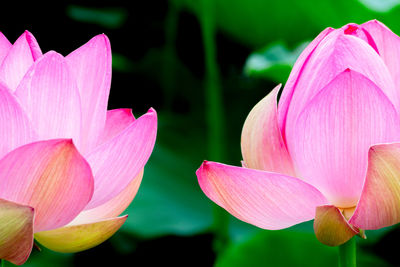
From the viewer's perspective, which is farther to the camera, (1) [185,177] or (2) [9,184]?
(1) [185,177]

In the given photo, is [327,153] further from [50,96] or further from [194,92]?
[194,92]

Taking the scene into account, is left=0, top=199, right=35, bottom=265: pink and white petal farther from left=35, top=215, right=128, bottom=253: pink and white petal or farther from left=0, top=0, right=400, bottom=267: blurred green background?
left=0, top=0, right=400, bottom=267: blurred green background

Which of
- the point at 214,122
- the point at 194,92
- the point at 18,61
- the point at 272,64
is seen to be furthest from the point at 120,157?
the point at 194,92

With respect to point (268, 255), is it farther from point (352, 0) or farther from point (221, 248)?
point (352, 0)

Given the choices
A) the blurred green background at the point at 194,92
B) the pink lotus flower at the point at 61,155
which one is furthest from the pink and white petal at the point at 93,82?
the blurred green background at the point at 194,92

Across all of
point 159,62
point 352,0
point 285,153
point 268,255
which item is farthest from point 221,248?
point 285,153

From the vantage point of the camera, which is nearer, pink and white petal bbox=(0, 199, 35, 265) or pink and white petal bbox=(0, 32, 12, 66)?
pink and white petal bbox=(0, 199, 35, 265)

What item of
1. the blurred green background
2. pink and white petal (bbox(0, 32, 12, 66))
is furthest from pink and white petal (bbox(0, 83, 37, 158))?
the blurred green background
